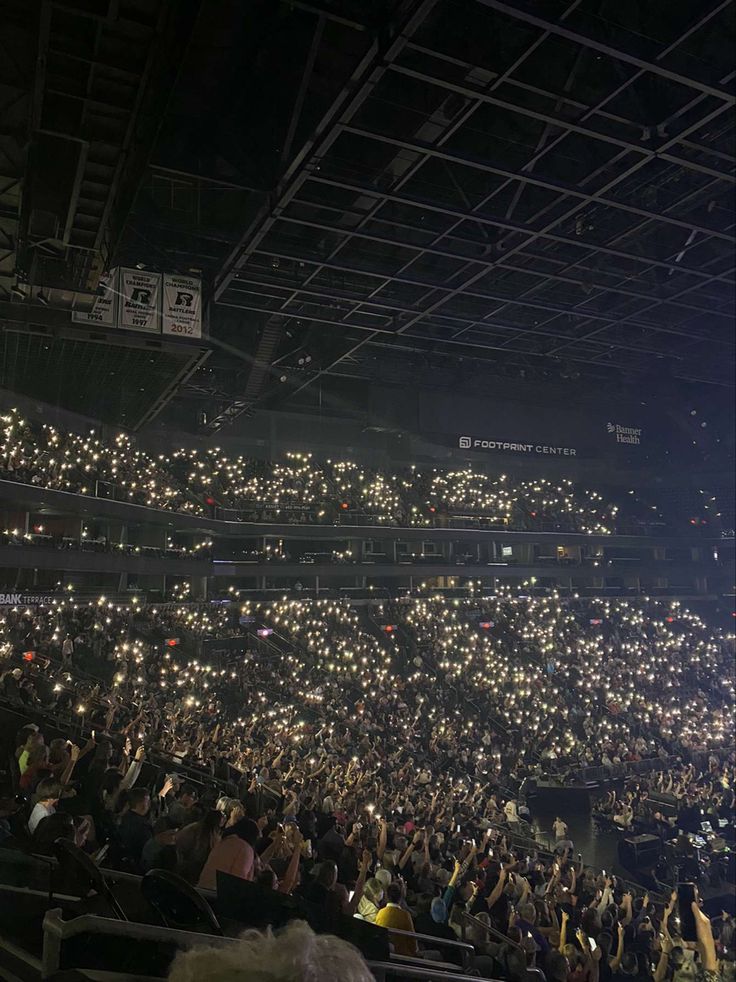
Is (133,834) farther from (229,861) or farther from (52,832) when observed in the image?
(229,861)

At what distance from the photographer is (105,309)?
12.1 meters

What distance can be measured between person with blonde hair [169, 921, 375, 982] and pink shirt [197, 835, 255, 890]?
3.26 m

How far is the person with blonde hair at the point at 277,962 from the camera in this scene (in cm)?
140

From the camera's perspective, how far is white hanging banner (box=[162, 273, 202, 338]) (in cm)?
1269

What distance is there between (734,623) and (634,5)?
35878 mm

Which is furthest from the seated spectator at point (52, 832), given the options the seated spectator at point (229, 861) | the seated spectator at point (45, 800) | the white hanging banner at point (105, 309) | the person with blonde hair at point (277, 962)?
the white hanging banner at point (105, 309)

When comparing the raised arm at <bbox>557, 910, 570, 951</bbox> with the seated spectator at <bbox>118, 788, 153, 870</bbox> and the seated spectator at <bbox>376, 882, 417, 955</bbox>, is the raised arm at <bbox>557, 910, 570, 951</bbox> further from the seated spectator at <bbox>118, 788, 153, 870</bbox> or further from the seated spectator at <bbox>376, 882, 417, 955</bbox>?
the seated spectator at <bbox>118, 788, 153, 870</bbox>

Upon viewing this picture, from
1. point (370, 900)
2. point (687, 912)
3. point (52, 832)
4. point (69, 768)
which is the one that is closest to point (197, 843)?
point (52, 832)

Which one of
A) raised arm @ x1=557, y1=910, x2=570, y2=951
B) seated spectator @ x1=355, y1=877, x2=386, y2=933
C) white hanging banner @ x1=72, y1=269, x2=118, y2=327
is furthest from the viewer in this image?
white hanging banner @ x1=72, y1=269, x2=118, y2=327

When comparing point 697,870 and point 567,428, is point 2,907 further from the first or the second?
point 567,428

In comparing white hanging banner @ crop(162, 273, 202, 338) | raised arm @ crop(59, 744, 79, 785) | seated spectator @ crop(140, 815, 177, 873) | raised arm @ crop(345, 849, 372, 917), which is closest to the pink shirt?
seated spectator @ crop(140, 815, 177, 873)

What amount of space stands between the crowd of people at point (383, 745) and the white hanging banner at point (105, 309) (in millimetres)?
6502

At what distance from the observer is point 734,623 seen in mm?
36750

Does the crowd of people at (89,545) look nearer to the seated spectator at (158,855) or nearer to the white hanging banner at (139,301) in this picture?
the white hanging banner at (139,301)
